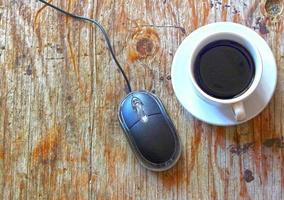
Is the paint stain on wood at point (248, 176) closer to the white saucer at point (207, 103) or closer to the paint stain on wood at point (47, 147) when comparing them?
the white saucer at point (207, 103)

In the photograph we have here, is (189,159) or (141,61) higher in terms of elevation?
(141,61)

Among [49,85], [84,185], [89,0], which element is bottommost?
[84,185]

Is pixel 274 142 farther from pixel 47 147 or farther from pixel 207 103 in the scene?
pixel 47 147

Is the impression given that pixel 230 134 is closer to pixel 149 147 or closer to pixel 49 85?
pixel 149 147

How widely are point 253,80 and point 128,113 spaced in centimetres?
18

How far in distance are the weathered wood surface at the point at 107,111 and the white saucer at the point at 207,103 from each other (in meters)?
0.03

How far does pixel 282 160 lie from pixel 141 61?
243 mm

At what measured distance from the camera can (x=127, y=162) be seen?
0.80 m

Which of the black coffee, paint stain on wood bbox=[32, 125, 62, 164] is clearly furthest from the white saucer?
paint stain on wood bbox=[32, 125, 62, 164]

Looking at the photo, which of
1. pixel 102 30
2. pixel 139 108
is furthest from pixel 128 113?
pixel 102 30

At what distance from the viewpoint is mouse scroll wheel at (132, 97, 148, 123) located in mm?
761

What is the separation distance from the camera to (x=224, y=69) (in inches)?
28.6

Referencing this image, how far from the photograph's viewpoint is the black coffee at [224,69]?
72 cm

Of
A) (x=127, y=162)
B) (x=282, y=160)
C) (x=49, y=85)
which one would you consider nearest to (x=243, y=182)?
(x=282, y=160)
